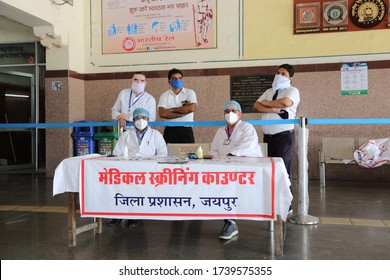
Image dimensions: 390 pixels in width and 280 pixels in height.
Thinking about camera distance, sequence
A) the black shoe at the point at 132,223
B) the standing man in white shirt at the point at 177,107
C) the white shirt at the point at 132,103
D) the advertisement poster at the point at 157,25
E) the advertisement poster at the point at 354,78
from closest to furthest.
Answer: the black shoe at the point at 132,223 < the standing man in white shirt at the point at 177,107 < the white shirt at the point at 132,103 < the advertisement poster at the point at 354,78 < the advertisement poster at the point at 157,25

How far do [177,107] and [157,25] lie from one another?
3468 millimetres

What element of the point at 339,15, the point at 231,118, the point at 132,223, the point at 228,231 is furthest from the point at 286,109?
the point at 339,15

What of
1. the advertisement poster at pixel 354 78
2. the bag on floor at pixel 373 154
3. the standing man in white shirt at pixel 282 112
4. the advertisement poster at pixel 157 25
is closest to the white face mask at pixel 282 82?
the standing man in white shirt at pixel 282 112

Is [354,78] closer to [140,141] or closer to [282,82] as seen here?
[282,82]

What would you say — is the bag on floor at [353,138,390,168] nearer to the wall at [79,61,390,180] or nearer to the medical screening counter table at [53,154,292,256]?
the wall at [79,61,390,180]

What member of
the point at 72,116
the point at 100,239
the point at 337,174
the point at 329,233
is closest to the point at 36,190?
the point at 72,116

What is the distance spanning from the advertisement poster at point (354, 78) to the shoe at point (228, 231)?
4.42 m

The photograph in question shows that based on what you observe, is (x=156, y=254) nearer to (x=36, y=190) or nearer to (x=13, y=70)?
(x=36, y=190)

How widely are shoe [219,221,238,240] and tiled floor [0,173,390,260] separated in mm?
→ 57

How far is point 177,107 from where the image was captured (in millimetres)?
4812

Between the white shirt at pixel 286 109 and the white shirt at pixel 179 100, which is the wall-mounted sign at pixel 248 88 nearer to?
the white shirt at pixel 179 100

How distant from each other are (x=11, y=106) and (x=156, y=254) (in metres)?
7.31

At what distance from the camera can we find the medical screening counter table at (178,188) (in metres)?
3.02

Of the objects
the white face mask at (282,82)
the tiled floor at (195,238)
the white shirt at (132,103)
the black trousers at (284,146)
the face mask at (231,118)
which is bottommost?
the tiled floor at (195,238)
